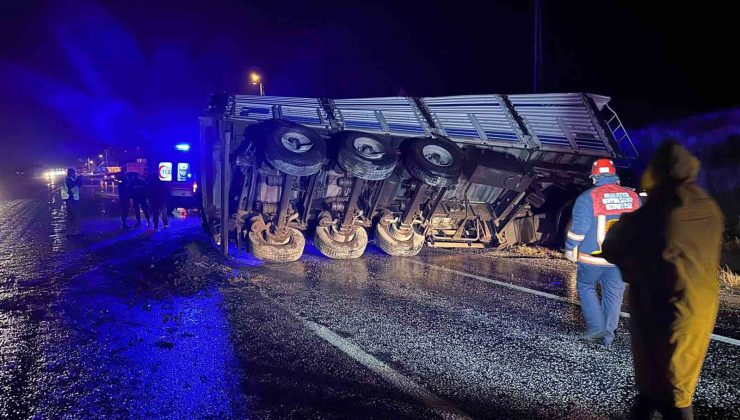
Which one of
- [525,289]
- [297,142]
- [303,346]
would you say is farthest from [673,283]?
[297,142]

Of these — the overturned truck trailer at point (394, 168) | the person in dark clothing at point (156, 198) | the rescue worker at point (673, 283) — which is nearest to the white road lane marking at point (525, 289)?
the overturned truck trailer at point (394, 168)

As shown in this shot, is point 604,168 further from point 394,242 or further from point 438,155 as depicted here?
point 394,242

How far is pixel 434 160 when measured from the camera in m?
6.27

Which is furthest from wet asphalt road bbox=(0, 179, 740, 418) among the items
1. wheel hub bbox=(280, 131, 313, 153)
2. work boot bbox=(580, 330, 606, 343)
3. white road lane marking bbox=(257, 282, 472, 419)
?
wheel hub bbox=(280, 131, 313, 153)

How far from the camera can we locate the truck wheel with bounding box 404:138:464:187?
577cm

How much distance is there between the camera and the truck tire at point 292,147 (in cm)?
534

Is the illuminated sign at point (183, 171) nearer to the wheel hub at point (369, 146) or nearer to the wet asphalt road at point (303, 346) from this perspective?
the wet asphalt road at point (303, 346)

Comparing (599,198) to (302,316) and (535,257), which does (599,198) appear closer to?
(302,316)

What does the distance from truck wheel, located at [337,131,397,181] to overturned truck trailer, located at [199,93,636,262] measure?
0.05 feet

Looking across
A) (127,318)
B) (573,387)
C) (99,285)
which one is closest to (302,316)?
(127,318)

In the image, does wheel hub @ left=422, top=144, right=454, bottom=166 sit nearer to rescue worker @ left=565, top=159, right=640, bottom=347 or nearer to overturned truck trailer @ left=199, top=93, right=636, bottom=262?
overturned truck trailer @ left=199, top=93, right=636, bottom=262

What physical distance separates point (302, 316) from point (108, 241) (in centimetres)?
577

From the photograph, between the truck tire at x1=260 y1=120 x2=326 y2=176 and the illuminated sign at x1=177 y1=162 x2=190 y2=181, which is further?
the illuminated sign at x1=177 y1=162 x2=190 y2=181

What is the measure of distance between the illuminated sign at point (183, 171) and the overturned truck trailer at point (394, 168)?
14.0 feet
